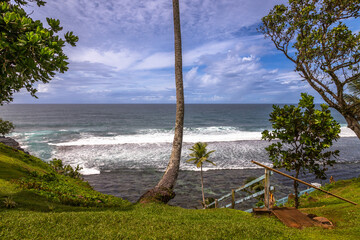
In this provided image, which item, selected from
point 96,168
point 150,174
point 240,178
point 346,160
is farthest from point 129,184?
point 346,160

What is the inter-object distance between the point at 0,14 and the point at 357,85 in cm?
1634

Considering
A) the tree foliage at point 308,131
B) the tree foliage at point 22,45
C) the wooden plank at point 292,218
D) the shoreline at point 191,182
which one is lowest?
the shoreline at point 191,182

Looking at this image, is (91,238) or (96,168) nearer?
(91,238)

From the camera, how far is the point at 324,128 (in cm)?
907

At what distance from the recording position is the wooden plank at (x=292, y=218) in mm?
6492

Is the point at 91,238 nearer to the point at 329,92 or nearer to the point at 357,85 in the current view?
the point at 329,92

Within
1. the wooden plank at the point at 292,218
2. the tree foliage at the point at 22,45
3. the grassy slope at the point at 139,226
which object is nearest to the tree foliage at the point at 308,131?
the grassy slope at the point at 139,226

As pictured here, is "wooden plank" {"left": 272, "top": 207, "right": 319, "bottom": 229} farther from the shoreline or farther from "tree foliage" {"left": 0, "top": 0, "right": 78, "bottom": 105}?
the shoreline

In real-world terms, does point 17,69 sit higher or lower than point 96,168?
higher

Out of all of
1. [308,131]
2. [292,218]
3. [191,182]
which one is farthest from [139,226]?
[191,182]

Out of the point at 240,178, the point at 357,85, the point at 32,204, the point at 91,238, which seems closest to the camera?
the point at 91,238

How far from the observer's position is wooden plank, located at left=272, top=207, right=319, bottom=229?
6.49 meters

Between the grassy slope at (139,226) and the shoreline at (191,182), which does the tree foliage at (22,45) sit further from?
the shoreline at (191,182)

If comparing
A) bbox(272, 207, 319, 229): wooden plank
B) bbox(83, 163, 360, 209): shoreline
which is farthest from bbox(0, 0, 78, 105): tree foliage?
bbox(83, 163, 360, 209): shoreline
